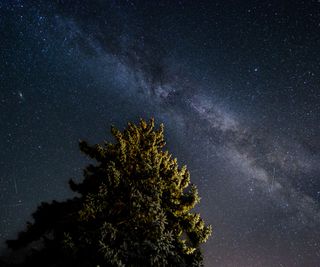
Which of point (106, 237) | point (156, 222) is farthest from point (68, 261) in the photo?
point (156, 222)

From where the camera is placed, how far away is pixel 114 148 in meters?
11.2

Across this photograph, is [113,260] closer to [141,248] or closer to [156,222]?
[141,248]

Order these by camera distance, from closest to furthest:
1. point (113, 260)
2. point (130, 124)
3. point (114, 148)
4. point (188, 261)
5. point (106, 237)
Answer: point (113, 260)
point (106, 237)
point (188, 261)
point (114, 148)
point (130, 124)

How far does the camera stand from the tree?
9.03m

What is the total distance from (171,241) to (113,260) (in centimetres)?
193

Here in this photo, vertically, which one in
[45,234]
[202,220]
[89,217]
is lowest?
[45,234]

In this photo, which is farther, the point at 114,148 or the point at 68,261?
the point at 114,148

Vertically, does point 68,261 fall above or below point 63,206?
below

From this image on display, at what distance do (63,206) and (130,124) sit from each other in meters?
3.75

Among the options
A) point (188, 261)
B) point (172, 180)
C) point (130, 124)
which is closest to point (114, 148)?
point (130, 124)

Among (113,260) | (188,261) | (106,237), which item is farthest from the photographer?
(188,261)

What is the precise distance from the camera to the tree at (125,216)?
29.6 ft

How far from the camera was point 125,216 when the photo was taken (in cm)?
995

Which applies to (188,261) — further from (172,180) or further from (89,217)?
(89,217)
